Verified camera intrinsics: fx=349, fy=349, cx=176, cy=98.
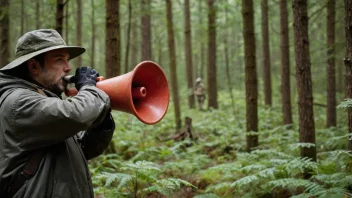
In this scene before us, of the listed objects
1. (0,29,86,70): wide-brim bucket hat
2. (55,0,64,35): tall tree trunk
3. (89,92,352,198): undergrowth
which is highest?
(55,0,64,35): tall tree trunk

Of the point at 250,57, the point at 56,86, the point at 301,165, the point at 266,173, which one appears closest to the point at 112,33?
the point at 250,57

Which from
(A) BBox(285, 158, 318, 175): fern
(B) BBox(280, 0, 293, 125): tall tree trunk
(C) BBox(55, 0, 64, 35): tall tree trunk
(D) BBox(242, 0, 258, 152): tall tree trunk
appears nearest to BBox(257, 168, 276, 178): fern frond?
(A) BBox(285, 158, 318, 175): fern

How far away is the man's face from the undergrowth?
78.5 inches

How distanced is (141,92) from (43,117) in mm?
898

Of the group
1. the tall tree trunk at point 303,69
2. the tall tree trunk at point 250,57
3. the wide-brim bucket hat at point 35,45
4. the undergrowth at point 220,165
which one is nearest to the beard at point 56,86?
the wide-brim bucket hat at point 35,45

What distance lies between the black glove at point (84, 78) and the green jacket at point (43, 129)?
0.31 feet

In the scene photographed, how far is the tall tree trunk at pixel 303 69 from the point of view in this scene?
581 cm

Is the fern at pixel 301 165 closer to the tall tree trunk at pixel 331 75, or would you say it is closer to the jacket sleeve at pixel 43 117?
the jacket sleeve at pixel 43 117

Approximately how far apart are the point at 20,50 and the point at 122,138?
25.5ft

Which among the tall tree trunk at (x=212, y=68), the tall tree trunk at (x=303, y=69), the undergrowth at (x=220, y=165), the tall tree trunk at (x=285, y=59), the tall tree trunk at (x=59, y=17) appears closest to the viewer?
the undergrowth at (x=220, y=165)

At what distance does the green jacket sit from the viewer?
235cm

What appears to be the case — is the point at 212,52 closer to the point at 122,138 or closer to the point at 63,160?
the point at 122,138

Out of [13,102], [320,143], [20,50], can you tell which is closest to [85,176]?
[13,102]

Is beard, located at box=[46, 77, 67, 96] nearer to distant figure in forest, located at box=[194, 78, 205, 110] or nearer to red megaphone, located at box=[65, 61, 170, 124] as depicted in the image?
red megaphone, located at box=[65, 61, 170, 124]
